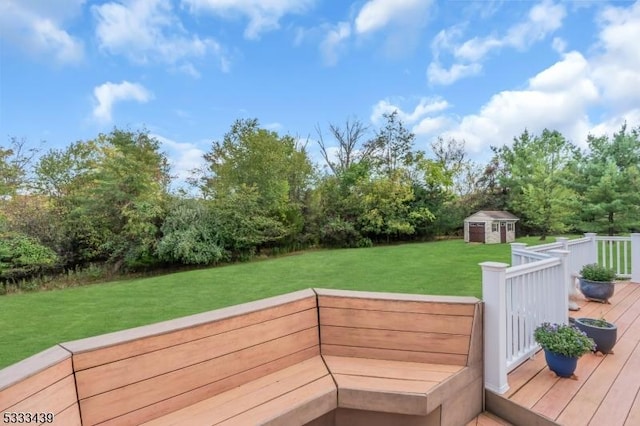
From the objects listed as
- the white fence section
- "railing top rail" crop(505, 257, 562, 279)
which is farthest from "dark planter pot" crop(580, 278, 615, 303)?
"railing top rail" crop(505, 257, 562, 279)

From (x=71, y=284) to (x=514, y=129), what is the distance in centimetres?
2147

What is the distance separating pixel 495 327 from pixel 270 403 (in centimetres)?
159

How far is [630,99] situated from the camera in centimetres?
902

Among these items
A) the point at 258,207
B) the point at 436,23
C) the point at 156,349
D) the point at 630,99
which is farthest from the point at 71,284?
the point at 630,99

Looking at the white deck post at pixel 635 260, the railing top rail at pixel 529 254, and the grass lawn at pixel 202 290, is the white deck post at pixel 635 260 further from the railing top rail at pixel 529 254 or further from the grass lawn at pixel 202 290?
the railing top rail at pixel 529 254

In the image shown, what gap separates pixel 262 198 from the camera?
11930mm

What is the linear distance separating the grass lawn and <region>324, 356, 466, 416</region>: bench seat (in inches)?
145

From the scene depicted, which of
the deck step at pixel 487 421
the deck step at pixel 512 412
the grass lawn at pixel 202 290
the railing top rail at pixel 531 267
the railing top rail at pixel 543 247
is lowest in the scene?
the grass lawn at pixel 202 290

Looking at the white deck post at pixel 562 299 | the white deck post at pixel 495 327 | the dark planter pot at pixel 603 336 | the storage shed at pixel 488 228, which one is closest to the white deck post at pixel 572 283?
the white deck post at pixel 562 299

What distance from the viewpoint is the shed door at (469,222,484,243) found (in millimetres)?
13477

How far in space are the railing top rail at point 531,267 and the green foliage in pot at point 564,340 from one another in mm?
465

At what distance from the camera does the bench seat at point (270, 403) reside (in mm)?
1732

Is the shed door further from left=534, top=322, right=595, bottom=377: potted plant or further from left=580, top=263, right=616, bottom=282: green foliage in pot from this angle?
left=534, top=322, right=595, bottom=377: potted plant

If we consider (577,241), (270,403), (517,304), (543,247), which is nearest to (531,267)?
(517,304)
